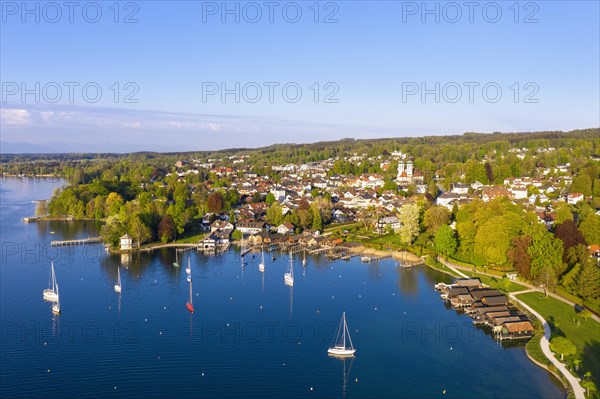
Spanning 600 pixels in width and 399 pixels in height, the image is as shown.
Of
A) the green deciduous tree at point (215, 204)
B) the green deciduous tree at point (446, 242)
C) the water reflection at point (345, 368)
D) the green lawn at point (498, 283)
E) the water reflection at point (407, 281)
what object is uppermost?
the green deciduous tree at point (215, 204)

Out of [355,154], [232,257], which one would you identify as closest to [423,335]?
[232,257]

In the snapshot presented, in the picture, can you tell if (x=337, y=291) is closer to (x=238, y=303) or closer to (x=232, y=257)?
(x=238, y=303)

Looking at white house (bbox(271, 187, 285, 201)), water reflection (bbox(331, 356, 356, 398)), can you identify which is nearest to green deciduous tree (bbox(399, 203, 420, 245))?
water reflection (bbox(331, 356, 356, 398))

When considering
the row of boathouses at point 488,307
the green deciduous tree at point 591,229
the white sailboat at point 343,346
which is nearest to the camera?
the white sailboat at point 343,346

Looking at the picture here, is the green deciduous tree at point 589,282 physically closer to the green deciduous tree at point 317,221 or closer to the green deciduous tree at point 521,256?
the green deciduous tree at point 521,256

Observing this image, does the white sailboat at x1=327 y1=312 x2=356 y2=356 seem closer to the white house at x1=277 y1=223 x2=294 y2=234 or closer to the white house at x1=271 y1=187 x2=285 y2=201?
the white house at x1=277 y1=223 x2=294 y2=234

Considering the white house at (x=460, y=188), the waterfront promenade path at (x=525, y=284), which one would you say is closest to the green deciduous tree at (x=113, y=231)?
the waterfront promenade path at (x=525, y=284)

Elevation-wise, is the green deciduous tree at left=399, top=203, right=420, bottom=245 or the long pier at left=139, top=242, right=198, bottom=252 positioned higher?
the green deciduous tree at left=399, top=203, right=420, bottom=245
